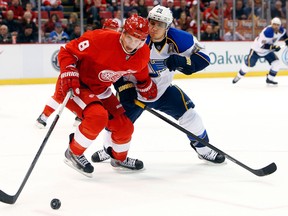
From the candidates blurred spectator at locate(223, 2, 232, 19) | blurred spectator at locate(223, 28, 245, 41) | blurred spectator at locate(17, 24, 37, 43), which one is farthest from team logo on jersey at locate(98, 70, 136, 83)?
blurred spectator at locate(223, 2, 232, 19)

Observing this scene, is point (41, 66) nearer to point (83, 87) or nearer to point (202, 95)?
point (202, 95)

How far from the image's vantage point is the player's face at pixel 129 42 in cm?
309

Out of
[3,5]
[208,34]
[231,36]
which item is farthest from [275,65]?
[3,5]

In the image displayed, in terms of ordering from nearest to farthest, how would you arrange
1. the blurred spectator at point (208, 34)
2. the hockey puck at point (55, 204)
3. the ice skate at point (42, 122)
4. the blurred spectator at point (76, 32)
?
the hockey puck at point (55, 204), the ice skate at point (42, 122), the blurred spectator at point (76, 32), the blurred spectator at point (208, 34)

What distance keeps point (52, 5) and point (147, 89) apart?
710cm

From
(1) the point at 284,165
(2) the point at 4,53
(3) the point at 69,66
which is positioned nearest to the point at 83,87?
(3) the point at 69,66

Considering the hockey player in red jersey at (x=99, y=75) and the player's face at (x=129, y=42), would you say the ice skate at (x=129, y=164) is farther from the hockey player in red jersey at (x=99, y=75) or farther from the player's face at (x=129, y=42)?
the player's face at (x=129, y=42)

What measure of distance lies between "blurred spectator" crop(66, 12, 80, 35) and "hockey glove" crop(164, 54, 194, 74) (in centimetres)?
701

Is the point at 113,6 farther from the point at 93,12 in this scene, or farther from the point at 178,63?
the point at 178,63

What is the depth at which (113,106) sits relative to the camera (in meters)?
3.29

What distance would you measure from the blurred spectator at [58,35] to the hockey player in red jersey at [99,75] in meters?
6.74

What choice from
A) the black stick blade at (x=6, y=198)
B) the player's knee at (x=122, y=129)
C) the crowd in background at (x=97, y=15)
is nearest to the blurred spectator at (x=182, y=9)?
the crowd in background at (x=97, y=15)

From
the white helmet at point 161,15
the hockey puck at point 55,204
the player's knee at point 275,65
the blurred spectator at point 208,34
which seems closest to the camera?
the hockey puck at point 55,204

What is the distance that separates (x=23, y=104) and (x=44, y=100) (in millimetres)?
480
